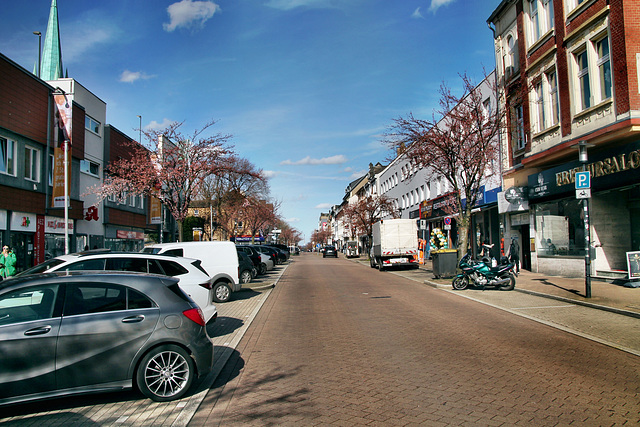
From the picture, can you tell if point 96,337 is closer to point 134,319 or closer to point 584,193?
point 134,319

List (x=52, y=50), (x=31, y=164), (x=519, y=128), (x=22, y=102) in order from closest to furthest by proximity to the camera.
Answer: (x=22, y=102)
(x=31, y=164)
(x=519, y=128)
(x=52, y=50)

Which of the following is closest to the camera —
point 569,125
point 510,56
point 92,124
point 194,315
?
point 194,315

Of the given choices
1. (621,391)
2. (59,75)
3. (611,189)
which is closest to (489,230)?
(611,189)

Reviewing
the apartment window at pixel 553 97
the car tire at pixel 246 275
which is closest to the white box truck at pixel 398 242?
the car tire at pixel 246 275

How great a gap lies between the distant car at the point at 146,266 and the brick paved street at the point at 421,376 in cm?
119

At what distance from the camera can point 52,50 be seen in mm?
48219

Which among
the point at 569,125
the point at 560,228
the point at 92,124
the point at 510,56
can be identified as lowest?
the point at 560,228

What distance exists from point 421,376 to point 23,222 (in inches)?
776

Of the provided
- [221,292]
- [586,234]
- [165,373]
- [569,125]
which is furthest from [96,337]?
[569,125]

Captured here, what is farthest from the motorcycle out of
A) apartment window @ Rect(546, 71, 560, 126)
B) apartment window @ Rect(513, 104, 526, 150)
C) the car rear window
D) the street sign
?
the car rear window

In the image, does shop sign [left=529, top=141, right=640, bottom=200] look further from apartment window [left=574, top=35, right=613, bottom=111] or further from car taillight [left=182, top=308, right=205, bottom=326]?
car taillight [left=182, top=308, right=205, bottom=326]

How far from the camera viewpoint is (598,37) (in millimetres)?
15180

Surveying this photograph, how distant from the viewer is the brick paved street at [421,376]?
4594mm

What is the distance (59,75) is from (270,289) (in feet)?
139
